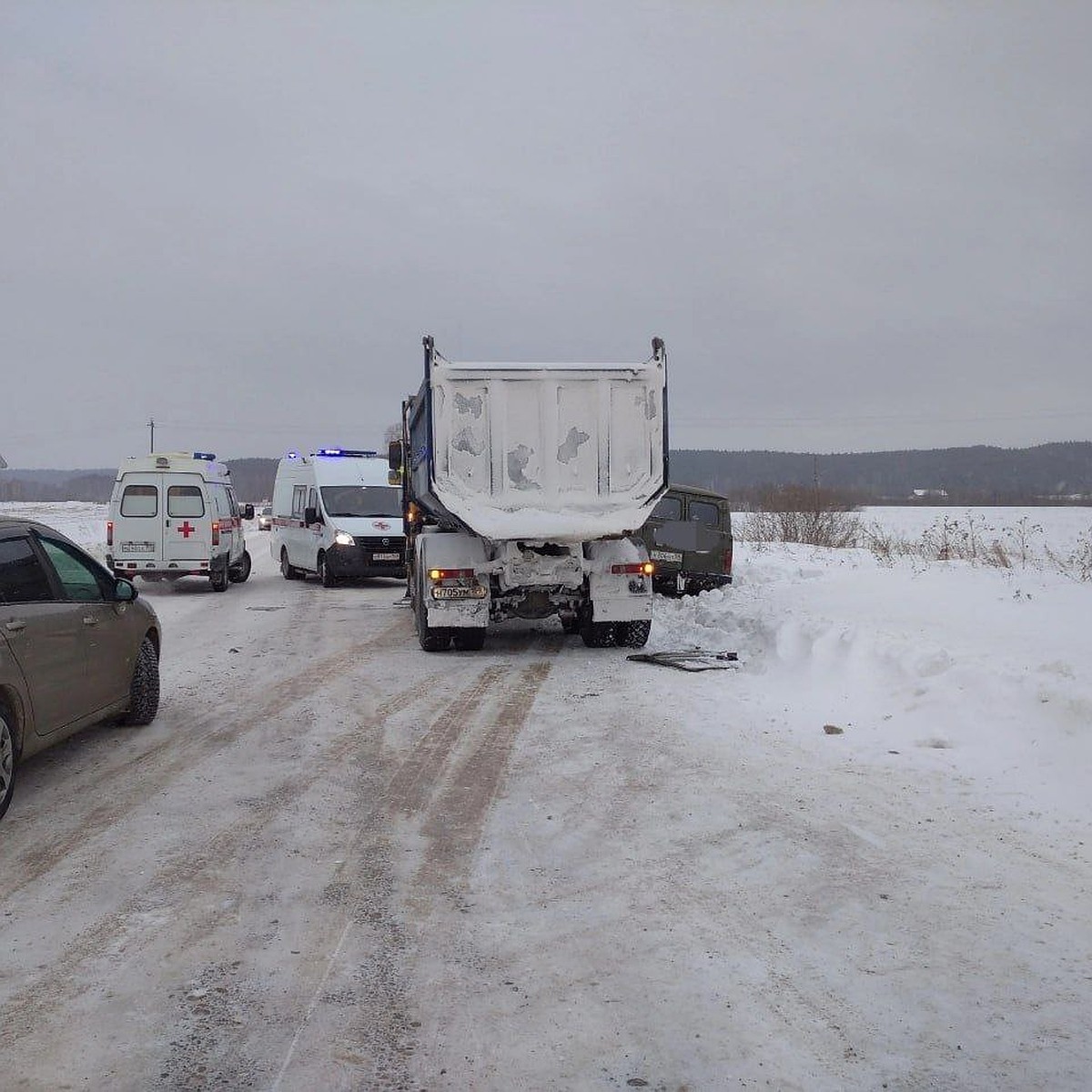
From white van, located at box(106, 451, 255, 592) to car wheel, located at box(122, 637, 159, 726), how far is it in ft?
35.9

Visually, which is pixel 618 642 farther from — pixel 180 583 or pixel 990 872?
pixel 180 583

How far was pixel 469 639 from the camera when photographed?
12.1 meters

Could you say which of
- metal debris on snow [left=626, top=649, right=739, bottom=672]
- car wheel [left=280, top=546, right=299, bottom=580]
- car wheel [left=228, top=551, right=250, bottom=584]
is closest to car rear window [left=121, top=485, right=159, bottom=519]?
car wheel [left=228, top=551, right=250, bottom=584]

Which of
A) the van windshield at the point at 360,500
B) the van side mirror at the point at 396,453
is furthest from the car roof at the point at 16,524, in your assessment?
the van windshield at the point at 360,500

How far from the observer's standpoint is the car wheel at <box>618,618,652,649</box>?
12.1 meters

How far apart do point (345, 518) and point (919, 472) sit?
121 metres

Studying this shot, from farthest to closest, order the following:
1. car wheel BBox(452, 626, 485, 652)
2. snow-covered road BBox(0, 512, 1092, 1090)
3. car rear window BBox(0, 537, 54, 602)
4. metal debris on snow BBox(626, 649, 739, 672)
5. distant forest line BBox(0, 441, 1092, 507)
Result: distant forest line BBox(0, 441, 1092, 507)
car wheel BBox(452, 626, 485, 652)
metal debris on snow BBox(626, 649, 739, 672)
car rear window BBox(0, 537, 54, 602)
snow-covered road BBox(0, 512, 1092, 1090)

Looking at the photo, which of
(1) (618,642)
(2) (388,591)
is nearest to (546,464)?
(1) (618,642)

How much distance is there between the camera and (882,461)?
447 feet

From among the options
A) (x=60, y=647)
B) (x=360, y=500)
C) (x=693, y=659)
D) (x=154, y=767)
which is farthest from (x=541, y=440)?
(x=360, y=500)

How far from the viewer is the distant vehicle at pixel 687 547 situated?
1587 centimetres

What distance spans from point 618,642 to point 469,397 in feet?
11.1

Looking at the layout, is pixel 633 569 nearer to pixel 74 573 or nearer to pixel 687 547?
pixel 687 547

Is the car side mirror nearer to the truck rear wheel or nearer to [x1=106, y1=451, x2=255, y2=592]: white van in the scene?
the truck rear wheel
